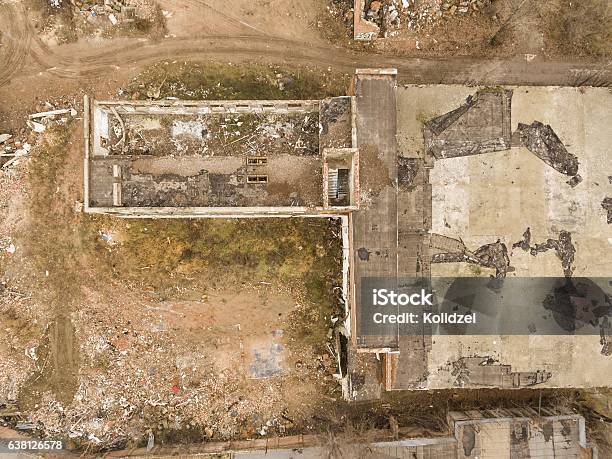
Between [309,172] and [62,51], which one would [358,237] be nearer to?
[309,172]

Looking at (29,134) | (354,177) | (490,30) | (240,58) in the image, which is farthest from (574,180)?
(29,134)

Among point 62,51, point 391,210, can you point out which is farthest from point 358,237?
point 62,51

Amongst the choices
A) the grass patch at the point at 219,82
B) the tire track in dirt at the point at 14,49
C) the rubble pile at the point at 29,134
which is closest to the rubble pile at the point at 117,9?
the grass patch at the point at 219,82

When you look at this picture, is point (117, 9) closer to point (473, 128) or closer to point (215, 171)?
point (215, 171)

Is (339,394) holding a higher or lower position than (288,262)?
lower

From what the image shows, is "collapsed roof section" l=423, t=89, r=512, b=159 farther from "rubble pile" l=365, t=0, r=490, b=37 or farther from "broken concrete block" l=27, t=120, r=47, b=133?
"broken concrete block" l=27, t=120, r=47, b=133

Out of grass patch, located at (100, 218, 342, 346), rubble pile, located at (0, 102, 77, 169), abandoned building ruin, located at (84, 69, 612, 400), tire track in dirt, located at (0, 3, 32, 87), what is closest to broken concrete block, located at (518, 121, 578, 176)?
abandoned building ruin, located at (84, 69, 612, 400)

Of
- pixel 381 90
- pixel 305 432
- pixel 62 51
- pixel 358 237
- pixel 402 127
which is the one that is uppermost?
pixel 62 51
